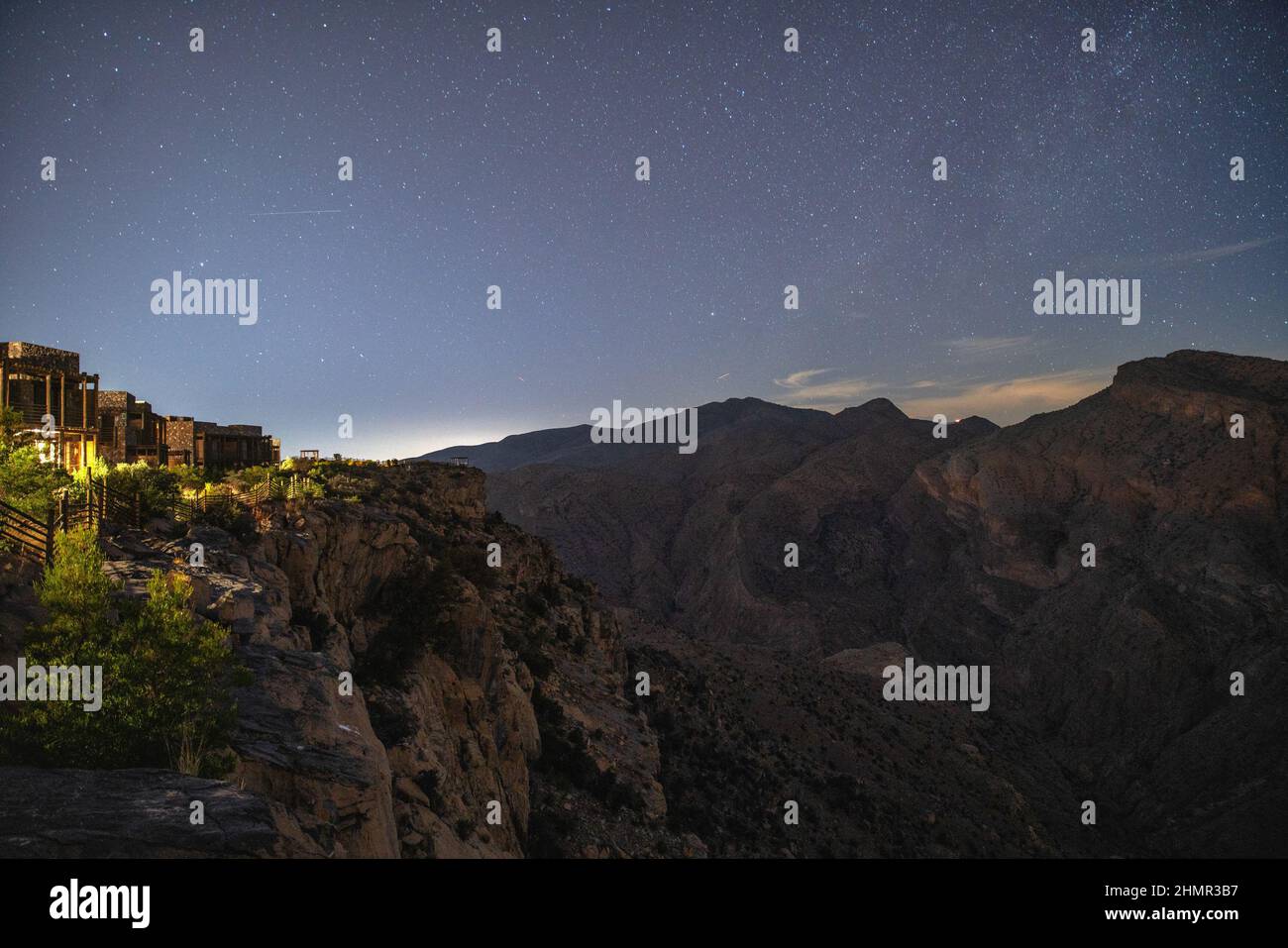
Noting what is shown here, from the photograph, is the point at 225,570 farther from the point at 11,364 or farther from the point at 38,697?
the point at 11,364

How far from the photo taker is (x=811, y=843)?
24.2 meters

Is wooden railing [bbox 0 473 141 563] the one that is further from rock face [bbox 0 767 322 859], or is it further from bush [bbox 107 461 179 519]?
rock face [bbox 0 767 322 859]

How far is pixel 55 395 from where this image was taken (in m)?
28.4

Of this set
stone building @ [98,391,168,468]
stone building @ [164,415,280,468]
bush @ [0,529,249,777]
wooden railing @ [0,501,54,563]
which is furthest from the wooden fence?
stone building @ [164,415,280,468]

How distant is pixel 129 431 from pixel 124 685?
1560 inches

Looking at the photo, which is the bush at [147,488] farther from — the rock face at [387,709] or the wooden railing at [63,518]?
the rock face at [387,709]

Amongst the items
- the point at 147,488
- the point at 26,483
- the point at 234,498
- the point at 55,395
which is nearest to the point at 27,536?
the point at 26,483

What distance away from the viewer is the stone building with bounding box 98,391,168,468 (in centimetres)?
3494

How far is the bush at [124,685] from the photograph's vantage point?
6.12 m

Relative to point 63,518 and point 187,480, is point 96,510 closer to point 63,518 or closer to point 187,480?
point 63,518

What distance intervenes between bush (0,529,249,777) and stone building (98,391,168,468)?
3302 cm

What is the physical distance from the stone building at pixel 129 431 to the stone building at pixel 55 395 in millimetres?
4369

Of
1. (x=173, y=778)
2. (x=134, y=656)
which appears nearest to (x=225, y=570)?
(x=134, y=656)

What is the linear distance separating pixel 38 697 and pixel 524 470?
385 feet
